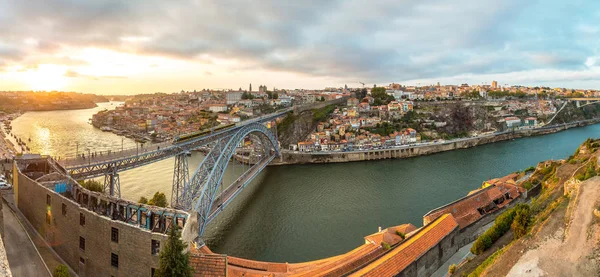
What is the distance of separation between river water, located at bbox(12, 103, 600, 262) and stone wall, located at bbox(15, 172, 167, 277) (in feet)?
16.6

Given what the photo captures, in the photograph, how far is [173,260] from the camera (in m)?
5.25

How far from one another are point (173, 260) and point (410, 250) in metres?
5.54

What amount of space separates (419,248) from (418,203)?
8.48 metres

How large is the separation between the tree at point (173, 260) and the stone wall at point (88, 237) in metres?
0.57

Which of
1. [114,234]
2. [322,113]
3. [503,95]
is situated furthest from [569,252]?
[503,95]

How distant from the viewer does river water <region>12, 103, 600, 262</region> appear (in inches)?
489

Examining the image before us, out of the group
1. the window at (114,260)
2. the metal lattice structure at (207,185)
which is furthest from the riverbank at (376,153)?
the window at (114,260)

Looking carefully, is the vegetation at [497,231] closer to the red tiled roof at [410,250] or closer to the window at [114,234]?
the red tiled roof at [410,250]

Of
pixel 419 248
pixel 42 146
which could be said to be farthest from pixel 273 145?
pixel 42 146

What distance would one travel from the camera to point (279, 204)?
55.0 feet

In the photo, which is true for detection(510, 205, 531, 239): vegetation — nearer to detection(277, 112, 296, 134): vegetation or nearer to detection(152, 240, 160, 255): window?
detection(152, 240, 160, 255): window

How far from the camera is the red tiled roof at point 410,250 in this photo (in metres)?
7.34

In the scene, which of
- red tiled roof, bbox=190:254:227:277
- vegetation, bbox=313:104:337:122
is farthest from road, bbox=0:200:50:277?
vegetation, bbox=313:104:337:122

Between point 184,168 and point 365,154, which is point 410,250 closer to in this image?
point 184,168
